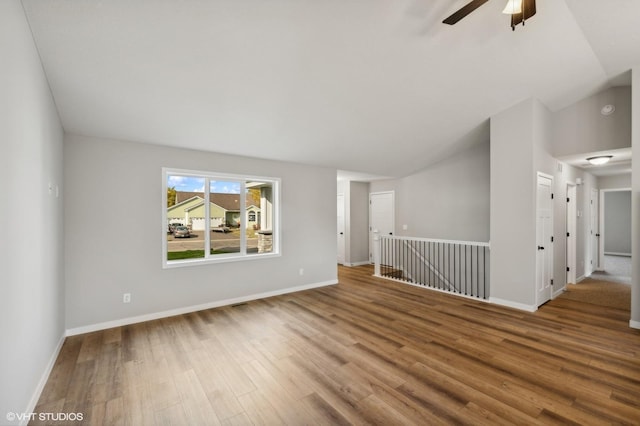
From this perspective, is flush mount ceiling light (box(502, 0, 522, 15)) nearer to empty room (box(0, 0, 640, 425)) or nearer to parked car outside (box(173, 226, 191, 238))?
empty room (box(0, 0, 640, 425))

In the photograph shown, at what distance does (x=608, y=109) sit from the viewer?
4.41 m

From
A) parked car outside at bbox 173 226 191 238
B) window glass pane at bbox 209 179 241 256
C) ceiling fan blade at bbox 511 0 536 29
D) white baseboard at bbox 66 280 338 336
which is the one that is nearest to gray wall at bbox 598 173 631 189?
ceiling fan blade at bbox 511 0 536 29

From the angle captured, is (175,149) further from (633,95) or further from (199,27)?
(633,95)

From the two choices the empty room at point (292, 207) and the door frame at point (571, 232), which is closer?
the empty room at point (292, 207)

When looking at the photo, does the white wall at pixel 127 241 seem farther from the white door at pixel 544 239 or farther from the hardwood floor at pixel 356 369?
the white door at pixel 544 239

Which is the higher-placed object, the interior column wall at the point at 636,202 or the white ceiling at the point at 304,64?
the white ceiling at the point at 304,64

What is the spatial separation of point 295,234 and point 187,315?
2285mm

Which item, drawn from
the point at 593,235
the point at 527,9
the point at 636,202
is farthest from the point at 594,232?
the point at 527,9

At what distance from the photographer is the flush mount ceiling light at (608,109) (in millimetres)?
4377

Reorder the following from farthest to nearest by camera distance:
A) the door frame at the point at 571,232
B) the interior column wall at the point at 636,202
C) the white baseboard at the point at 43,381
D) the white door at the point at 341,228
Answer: the white door at the point at 341,228
the door frame at the point at 571,232
the interior column wall at the point at 636,202
the white baseboard at the point at 43,381

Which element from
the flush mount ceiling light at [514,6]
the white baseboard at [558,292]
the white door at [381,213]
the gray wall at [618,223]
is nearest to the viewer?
the flush mount ceiling light at [514,6]

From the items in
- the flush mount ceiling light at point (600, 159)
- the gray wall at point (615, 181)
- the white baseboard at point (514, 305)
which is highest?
the flush mount ceiling light at point (600, 159)

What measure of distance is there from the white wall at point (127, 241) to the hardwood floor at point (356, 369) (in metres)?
0.36

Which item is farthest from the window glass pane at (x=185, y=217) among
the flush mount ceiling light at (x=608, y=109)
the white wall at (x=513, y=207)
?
the flush mount ceiling light at (x=608, y=109)
